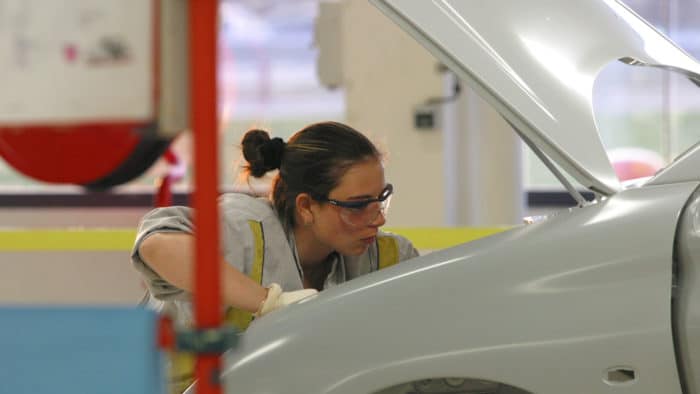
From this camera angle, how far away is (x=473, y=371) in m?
1.88

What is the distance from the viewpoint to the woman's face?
264 centimetres

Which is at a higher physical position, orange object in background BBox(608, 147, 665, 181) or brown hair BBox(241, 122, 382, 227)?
brown hair BBox(241, 122, 382, 227)

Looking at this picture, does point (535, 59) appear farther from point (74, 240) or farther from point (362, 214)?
point (74, 240)

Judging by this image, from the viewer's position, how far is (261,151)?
2803 millimetres

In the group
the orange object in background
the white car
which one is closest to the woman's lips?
the white car

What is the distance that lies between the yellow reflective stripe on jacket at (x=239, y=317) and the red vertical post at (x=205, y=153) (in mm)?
941

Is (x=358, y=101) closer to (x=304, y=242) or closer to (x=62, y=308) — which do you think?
(x=304, y=242)

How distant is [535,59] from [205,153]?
3.28 feet

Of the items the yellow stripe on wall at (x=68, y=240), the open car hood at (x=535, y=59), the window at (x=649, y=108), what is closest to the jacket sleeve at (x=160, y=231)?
the open car hood at (x=535, y=59)

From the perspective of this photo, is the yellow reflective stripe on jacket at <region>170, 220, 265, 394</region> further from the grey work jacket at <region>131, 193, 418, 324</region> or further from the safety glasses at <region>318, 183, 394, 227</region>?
the safety glasses at <region>318, 183, 394, 227</region>

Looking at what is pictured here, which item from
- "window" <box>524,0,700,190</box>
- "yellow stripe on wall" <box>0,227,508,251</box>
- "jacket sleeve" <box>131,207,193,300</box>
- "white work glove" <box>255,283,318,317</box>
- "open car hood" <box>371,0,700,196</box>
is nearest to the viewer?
"open car hood" <box>371,0,700,196</box>

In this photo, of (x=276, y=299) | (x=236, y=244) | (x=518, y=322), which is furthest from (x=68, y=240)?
(x=518, y=322)

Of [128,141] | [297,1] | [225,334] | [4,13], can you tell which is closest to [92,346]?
[225,334]

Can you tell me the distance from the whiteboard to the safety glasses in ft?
4.54
